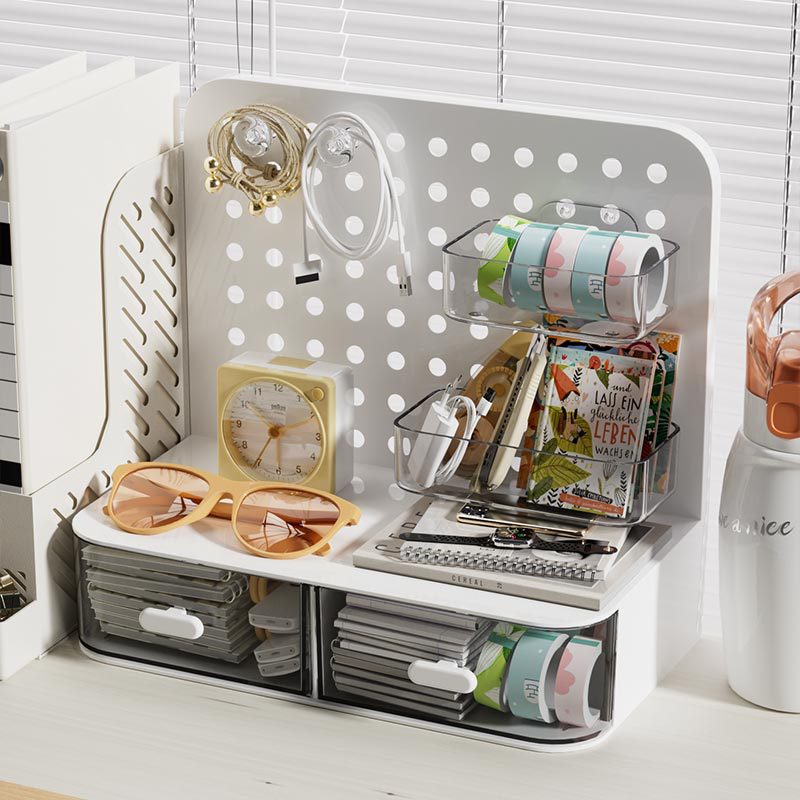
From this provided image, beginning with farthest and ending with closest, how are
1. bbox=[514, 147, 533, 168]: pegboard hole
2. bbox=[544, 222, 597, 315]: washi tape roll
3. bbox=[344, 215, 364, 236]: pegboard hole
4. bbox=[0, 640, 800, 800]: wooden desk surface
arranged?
bbox=[344, 215, 364, 236]: pegboard hole → bbox=[514, 147, 533, 168]: pegboard hole → bbox=[544, 222, 597, 315]: washi tape roll → bbox=[0, 640, 800, 800]: wooden desk surface

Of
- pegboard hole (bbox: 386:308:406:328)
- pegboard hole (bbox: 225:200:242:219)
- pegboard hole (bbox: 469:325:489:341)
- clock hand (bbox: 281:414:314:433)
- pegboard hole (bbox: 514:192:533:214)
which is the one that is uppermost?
pegboard hole (bbox: 514:192:533:214)

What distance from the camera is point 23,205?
4.36 ft

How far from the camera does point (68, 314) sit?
143cm

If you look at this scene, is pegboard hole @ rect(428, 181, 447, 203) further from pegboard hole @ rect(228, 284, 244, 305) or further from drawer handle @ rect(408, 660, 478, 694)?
drawer handle @ rect(408, 660, 478, 694)

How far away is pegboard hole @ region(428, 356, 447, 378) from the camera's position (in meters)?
1.54

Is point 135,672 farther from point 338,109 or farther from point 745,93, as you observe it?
point 745,93

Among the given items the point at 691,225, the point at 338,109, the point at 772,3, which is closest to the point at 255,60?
the point at 338,109

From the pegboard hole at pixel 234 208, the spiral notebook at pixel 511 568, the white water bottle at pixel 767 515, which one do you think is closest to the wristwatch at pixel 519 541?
the spiral notebook at pixel 511 568

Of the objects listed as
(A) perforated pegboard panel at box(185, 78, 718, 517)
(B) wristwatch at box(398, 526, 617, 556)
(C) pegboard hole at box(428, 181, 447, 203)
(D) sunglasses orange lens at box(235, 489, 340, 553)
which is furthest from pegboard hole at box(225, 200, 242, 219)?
(B) wristwatch at box(398, 526, 617, 556)

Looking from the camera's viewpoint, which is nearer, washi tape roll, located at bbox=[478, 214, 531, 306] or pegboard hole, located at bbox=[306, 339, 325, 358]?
washi tape roll, located at bbox=[478, 214, 531, 306]

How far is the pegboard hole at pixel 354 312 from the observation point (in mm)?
1560

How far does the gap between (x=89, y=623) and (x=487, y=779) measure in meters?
0.44

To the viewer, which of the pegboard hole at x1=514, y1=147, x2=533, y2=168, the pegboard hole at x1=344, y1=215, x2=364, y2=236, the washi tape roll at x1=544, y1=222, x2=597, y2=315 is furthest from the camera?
the pegboard hole at x1=344, y1=215, x2=364, y2=236

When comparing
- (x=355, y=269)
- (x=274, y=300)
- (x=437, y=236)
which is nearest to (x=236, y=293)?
(x=274, y=300)
